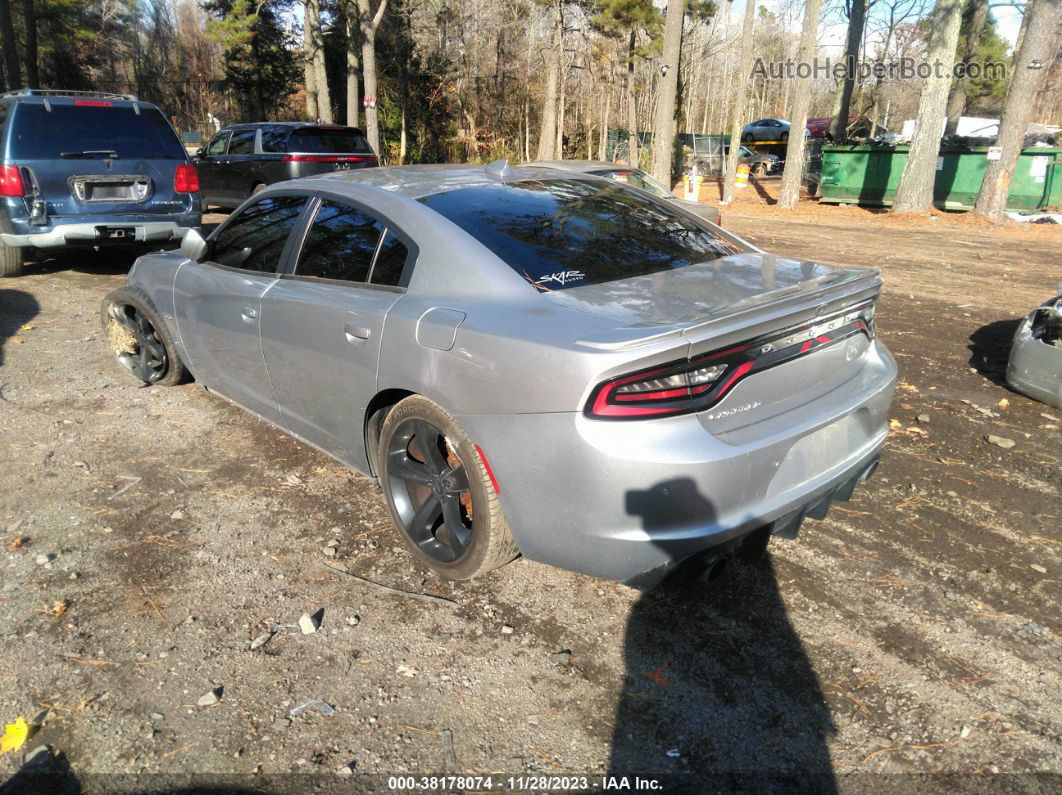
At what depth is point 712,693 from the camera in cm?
256

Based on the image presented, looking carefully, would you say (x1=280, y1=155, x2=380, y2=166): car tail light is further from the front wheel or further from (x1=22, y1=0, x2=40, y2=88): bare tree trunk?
(x1=22, y1=0, x2=40, y2=88): bare tree trunk

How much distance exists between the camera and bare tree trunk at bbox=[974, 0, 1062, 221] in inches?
581

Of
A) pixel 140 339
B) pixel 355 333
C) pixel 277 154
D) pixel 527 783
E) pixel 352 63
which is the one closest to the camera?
pixel 527 783

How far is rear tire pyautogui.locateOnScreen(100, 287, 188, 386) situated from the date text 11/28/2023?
366 cm

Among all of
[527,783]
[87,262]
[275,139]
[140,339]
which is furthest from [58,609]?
[275,139]

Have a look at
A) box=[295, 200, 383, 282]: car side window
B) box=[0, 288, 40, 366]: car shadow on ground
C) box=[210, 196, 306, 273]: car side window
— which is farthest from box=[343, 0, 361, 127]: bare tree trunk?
box=[295, 200, 383, 282]: car side window

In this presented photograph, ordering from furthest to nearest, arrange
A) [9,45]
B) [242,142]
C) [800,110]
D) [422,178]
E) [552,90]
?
1. [9,45]
2. [552,90]
3. [800,110]
4. [242,142]
5. [422,178]

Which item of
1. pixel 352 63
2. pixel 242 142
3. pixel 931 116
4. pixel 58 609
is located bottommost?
pixel 58 609

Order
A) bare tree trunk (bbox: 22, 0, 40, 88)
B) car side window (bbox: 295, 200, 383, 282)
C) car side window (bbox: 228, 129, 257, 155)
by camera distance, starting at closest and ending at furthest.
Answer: car side window (bbox: 295, 200, 383, 282)
car side window (bbox: 228, 129, 257, 155)
bare tree trunk (bbox: 22, 0, 40, 88)

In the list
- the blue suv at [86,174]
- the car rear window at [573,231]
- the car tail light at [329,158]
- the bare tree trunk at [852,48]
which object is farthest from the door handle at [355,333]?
the bare tree trunk at [852,48]

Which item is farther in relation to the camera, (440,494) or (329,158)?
(329,158)

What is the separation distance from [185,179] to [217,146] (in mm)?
6899

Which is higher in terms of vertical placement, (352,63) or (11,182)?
(352,63)

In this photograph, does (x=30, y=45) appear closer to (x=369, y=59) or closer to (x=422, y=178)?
(x=369, y=59)
